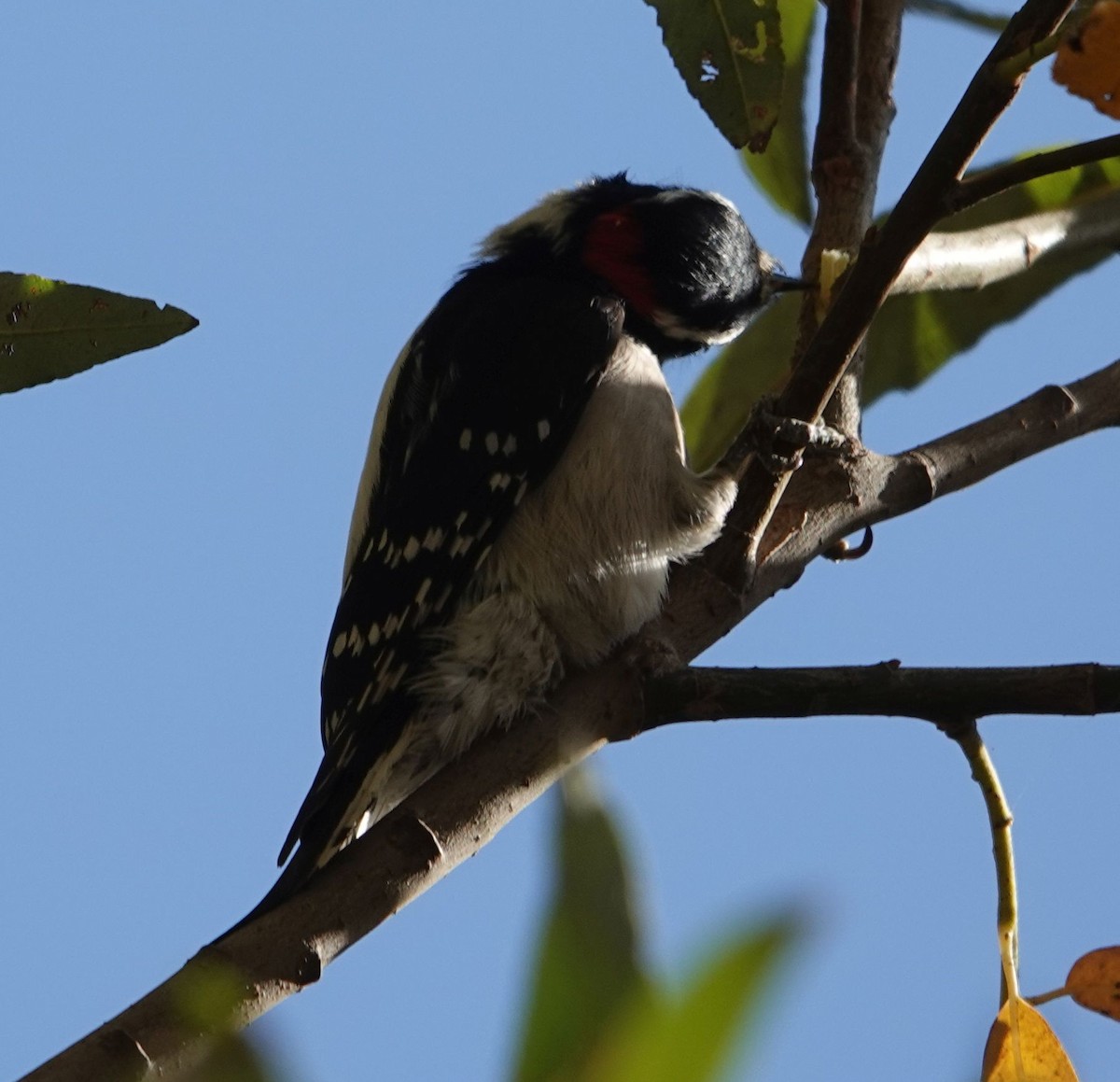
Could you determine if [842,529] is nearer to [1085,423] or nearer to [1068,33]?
[1085,423]

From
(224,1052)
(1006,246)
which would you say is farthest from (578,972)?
(1006,246)

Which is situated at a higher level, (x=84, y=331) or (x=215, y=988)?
(x=84, y=331)

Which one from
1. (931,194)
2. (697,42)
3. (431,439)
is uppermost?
(697,42)

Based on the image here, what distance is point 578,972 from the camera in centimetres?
56

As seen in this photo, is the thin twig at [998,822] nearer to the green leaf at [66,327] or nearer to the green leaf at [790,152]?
the green leaf at [66,327]

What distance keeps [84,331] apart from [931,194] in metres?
0.74

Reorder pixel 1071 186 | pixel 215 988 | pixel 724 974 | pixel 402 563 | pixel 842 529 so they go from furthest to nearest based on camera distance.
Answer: pixel 1071 186
pixel 402 563
pixel 842 529
pixel 215 988
pixel 724 974

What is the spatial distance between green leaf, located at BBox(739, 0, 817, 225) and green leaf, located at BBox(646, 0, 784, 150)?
357 mm

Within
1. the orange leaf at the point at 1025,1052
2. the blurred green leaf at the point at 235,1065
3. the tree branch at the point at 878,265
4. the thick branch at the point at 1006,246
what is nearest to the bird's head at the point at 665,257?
the thick branch at the point at 1006,246

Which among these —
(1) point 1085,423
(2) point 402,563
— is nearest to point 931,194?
(1) point 1085,423

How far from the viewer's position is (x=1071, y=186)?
2.13m

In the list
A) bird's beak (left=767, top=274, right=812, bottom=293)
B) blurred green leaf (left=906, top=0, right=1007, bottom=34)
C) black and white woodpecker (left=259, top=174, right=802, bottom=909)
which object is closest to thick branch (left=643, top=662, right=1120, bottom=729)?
black and white woodpecker (left=259, top=174, right=802, bottom=909)

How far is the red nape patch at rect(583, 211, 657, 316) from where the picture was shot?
2189 millimetres

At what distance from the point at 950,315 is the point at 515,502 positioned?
77 cm
